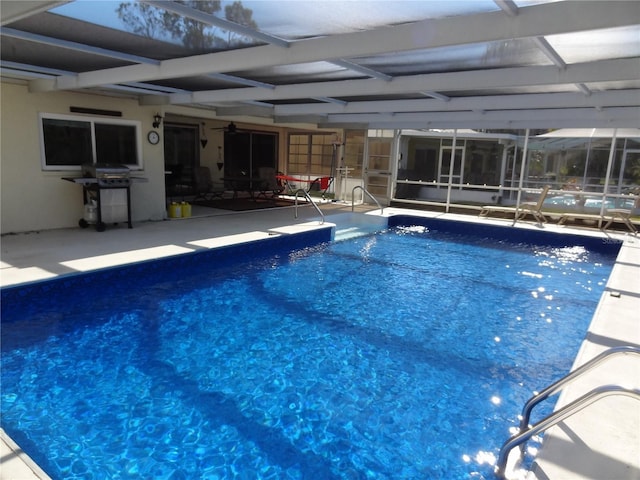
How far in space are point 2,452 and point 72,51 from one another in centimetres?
445

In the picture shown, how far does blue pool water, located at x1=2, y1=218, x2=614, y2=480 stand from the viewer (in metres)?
2.63

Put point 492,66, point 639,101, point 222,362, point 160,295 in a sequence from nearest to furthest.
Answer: point 222,362, point 492,66, point 160,295, point 639,101

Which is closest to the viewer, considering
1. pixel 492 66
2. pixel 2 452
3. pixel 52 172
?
pixel 2 452

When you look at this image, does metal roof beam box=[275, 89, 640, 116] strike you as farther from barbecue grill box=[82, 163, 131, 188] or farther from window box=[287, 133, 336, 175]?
window box=[287, 133, 336, 175]

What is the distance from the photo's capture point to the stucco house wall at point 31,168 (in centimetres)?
677

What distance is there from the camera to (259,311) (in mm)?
4855

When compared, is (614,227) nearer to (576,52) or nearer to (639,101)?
(639,101)

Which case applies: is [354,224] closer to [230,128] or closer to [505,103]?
[505,103]

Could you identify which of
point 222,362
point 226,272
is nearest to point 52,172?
point 226,272

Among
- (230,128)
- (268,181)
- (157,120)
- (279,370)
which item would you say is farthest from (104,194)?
(268,181)

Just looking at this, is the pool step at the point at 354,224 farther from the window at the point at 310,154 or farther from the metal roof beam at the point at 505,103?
the window at the point at 310,154

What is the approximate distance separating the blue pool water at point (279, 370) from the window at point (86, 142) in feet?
11.7

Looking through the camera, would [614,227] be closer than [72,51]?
No

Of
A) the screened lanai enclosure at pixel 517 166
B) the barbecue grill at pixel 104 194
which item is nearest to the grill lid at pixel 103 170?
the barbecue grill at pixel 104 194
